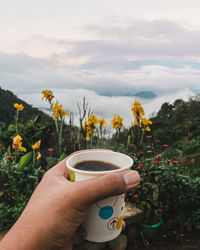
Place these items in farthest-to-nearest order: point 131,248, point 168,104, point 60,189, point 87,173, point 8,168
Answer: point 168,104 → point 8,168 → point 131,248 → point 60,189 → point 87,173

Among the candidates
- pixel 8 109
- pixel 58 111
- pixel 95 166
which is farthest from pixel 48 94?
pixel 8 109

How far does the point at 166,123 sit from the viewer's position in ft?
33.0

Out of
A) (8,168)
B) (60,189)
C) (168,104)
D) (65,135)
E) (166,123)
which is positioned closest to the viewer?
(60,189)

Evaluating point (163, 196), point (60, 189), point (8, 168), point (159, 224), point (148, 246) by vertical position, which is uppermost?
point (60, 189)

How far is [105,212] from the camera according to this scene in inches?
42.7

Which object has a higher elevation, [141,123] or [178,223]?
[141,123]

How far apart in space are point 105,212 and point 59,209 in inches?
9.5

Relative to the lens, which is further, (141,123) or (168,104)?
(168,104)

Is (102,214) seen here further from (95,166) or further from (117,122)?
(117,122)

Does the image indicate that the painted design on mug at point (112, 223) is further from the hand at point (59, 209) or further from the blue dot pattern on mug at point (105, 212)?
the hand at point (59, 209)

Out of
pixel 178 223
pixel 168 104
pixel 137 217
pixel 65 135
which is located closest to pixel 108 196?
pixel 137 217

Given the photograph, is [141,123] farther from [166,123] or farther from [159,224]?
[166,123]

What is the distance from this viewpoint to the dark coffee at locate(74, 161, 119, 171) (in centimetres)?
118

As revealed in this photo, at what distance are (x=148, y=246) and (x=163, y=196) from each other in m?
0.68
